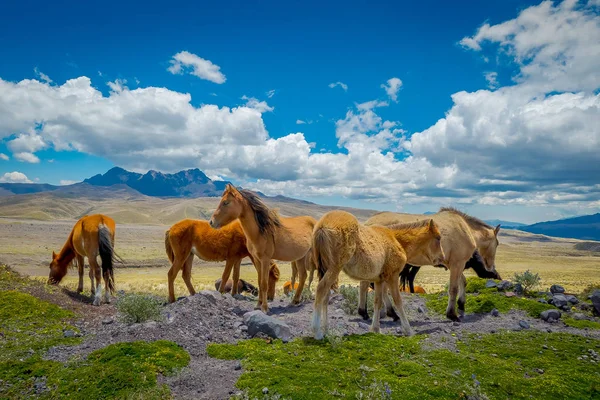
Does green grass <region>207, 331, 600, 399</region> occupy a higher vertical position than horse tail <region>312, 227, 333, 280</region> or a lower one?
lower

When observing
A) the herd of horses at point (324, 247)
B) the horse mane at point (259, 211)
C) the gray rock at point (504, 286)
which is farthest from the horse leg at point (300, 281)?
the gray rock at point (504, 286)

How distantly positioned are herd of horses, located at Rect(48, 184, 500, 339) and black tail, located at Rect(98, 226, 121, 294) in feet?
0.13

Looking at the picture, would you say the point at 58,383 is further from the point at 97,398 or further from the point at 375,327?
the point at 375,327

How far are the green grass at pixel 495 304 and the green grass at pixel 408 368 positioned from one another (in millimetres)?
3551

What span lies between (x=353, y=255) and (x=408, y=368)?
8.36ft

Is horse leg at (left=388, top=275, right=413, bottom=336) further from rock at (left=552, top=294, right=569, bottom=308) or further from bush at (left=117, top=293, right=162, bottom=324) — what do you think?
rock at (left=552, top=294, right=569, bottom=308)

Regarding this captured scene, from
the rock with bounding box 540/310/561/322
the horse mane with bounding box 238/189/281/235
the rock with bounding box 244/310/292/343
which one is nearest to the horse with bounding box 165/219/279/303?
the horse mane with bounding box 238/189/281/235

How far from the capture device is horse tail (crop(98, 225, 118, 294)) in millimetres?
13664

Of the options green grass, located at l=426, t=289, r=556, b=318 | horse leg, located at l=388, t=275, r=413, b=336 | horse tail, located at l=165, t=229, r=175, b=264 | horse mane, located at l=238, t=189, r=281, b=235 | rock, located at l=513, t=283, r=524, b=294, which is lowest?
green grass, located at l=426, t=289, r=556, b=318

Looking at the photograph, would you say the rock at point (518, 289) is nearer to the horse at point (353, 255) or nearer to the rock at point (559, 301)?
the rock at point (559, 301)

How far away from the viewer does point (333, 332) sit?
293 inches

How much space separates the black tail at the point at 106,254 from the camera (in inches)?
538

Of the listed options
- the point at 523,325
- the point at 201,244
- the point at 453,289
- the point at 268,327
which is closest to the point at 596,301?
the point at 523,325

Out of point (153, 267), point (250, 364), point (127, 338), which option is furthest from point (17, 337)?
point (153, 267)
